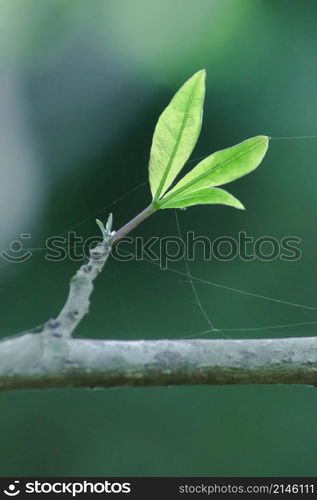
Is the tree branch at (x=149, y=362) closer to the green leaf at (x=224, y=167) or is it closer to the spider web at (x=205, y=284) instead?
the green leaf at (x=224, y=167)

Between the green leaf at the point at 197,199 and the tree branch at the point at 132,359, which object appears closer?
the tree branch at the point at 132,359

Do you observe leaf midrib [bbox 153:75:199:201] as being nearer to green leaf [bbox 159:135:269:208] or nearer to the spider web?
green leaf [bbox 159:135:269:208]

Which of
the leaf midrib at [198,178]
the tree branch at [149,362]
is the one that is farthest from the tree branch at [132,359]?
the leaf midrib at [198,178]

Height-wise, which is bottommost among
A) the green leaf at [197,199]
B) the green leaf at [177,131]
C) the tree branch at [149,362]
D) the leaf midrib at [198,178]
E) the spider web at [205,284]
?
the tree branch at [149,362]

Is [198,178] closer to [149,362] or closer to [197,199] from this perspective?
[197,199]

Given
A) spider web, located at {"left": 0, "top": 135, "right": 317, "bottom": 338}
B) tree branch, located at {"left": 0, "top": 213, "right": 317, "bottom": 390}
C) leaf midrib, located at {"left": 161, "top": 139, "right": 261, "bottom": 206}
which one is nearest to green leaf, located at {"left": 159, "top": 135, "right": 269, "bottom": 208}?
leaf midrib, located at {"left": 161, "top": 139, "right": 261, "bottom": 206}

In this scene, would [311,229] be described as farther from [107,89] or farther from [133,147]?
[107,89]
